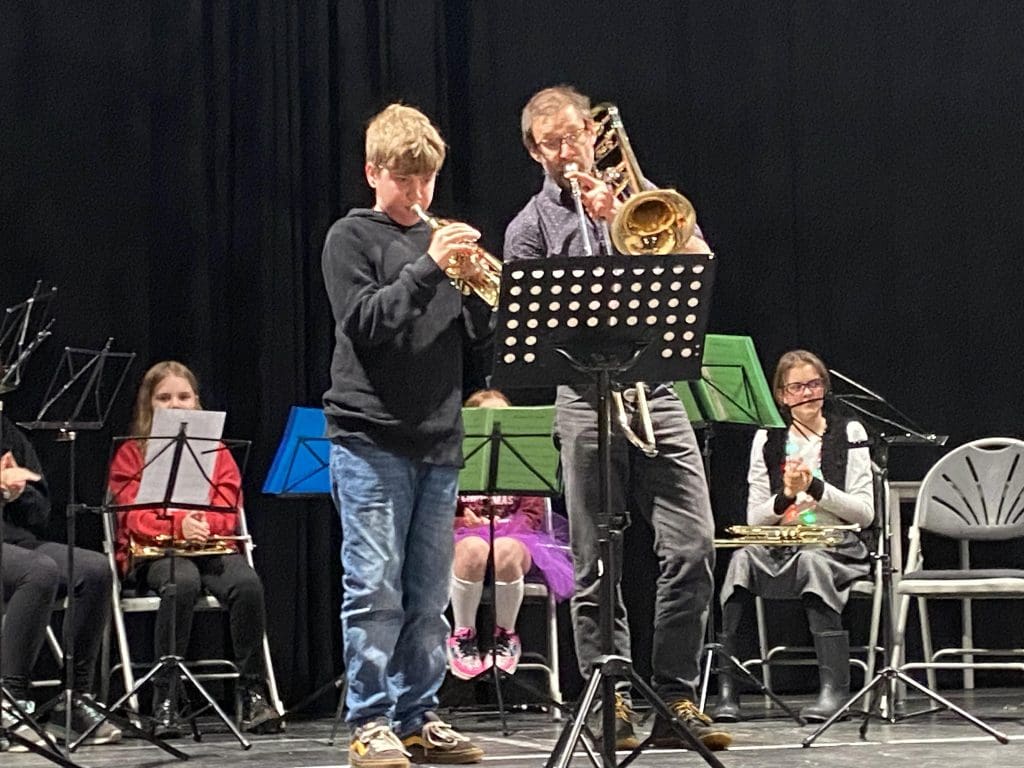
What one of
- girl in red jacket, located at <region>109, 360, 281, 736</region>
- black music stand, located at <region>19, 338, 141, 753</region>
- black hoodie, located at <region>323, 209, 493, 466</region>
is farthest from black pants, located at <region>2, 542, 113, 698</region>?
black hoodie, located at <region>323, 209, 493, 466</region>

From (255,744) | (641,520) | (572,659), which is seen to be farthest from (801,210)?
(255,744)

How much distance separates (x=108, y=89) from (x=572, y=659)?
3.19 meters

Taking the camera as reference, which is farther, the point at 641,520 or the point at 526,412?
the point at 641,520

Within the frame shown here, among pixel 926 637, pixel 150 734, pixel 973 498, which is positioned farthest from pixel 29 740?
pixel 926 637

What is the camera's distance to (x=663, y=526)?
462cm

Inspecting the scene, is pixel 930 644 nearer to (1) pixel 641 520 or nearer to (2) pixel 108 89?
(1) pixel 641 520

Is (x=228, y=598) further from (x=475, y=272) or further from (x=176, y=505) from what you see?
(x=475, y=272)

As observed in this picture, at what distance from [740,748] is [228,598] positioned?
2237 mm

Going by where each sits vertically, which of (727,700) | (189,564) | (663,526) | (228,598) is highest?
(663,526)

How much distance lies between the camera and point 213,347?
691 cm

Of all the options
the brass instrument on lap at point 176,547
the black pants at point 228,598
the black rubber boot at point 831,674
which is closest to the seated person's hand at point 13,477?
the brass instrument on lap at point 176,547

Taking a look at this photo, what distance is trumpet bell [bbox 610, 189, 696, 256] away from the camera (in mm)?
4355

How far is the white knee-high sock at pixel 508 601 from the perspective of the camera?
6457mm

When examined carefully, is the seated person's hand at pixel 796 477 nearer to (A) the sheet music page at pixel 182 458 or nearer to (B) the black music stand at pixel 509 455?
(B) the black music stand at pixel 509 455
